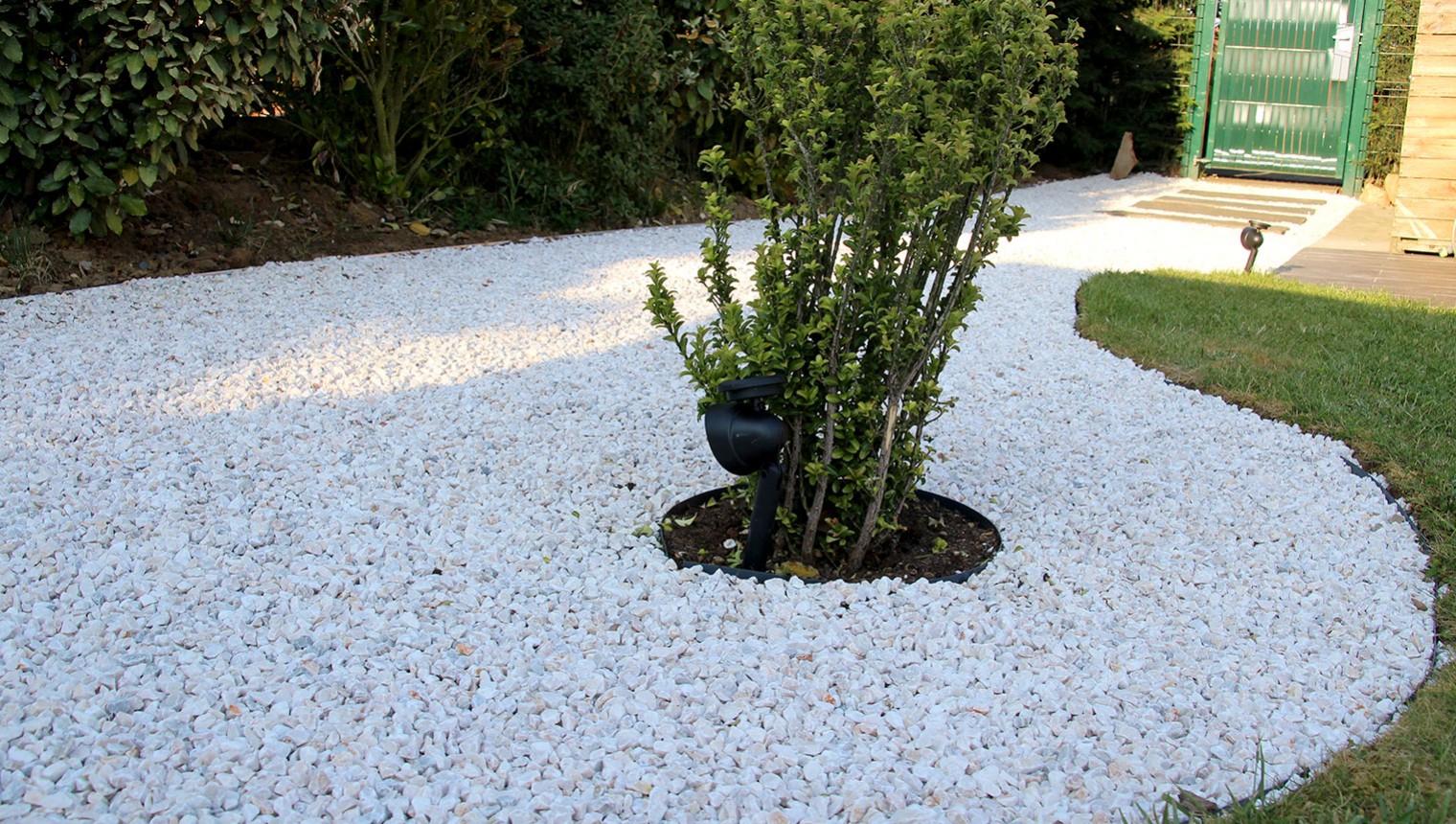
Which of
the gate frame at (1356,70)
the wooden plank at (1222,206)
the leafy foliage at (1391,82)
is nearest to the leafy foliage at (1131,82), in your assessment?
the gate frame at (1356,70)

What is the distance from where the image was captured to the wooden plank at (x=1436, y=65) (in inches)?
278

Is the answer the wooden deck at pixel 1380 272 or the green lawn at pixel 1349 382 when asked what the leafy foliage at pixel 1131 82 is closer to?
the wooden deck at pixel 1380 272

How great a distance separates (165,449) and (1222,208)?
8.86 meters

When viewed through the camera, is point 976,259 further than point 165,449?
No

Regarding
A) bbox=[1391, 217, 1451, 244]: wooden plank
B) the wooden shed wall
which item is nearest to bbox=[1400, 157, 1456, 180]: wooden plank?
the wooden shed wall

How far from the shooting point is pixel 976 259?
259 cm

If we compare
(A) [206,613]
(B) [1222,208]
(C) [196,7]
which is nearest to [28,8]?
(C) [196,7]

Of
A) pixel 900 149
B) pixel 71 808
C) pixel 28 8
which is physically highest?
pixel 28 8

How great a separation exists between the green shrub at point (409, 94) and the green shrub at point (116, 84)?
2.58 feet

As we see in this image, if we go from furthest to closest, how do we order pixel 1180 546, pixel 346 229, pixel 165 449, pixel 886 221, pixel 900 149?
pixel 346 229, pixel 165 449, pixel 1180 546, pixel 886 221, pixel 900 149

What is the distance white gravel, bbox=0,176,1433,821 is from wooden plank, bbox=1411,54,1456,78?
441 cm

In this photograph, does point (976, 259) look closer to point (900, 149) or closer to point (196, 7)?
point (900, 149)

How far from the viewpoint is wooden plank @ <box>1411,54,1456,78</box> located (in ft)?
23.2

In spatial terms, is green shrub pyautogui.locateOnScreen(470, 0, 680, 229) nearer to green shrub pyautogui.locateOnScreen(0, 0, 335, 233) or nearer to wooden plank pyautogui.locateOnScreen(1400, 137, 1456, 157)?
green shrub pyautogui.locateOnScreen(0, 0, 335, 233)
